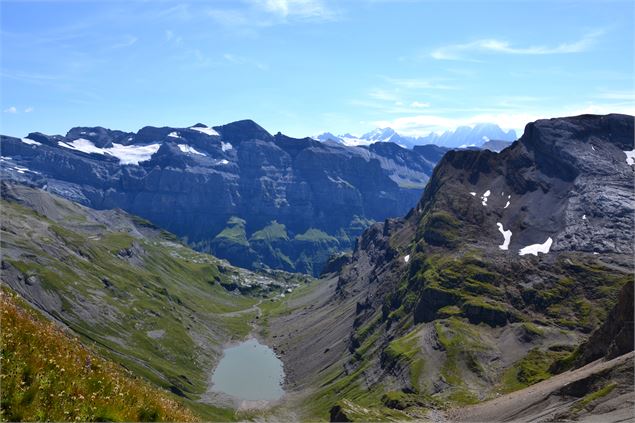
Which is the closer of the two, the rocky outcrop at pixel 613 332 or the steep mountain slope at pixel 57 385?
the steep mountain slope at pixel 57 385

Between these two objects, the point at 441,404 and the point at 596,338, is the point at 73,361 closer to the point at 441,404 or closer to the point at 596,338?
the point at 596,338

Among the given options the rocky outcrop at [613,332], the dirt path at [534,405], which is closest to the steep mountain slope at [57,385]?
the dirt path at [534,405]

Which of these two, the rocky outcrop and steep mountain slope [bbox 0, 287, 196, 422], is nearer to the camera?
steep mountain slope [bbox 0, 287, 196, 422]

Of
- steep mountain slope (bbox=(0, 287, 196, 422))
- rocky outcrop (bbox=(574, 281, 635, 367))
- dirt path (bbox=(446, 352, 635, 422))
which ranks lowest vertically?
dirt path (bbox=(446, 352, 635, 422))

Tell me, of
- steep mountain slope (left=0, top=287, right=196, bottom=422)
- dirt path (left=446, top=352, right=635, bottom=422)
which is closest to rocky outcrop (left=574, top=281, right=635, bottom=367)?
dirt path (left=446, top=352, right=635, bottom=422)

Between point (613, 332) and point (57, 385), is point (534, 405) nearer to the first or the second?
point (613, 332)

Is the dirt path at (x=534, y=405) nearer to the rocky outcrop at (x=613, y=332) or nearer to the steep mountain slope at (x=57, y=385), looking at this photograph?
the rocky outcrop at (x=613, y=332)

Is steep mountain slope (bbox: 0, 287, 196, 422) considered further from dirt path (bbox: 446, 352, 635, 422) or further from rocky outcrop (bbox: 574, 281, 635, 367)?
rocky outcrop (bbox: 574, 281, 635, 367)

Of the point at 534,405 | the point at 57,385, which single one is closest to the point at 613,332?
the point at 534,405

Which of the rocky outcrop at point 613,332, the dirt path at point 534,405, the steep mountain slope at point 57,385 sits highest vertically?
the steep mountain slope at point 57,385

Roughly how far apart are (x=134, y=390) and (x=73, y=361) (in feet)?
9.53

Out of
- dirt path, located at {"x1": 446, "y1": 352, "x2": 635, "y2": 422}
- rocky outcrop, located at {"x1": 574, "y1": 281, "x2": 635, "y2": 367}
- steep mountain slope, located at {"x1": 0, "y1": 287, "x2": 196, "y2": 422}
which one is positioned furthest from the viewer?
rocky outcrop, located at {"x1": 574, "y1": 281, "x2": 635, "y2": 367}

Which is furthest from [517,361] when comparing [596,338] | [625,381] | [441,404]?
[625,381]

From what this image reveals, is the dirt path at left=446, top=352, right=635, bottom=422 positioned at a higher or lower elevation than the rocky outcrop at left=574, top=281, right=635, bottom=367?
lower
